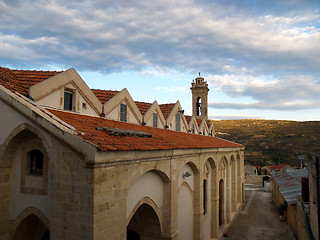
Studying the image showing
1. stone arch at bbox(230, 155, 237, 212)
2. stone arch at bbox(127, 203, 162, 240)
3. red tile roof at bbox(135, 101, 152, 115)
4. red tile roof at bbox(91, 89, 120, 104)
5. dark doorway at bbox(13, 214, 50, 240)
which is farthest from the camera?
stone arch at bbox(230, 155, 237, 212)

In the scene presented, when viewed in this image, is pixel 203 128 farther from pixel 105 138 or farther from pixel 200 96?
pixel 105 138

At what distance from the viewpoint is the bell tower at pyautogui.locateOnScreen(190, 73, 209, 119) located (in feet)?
102

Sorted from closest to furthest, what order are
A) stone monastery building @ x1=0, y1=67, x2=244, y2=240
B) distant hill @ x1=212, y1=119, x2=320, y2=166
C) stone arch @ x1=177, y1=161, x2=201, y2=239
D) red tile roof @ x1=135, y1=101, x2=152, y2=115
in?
1. stone monastery building @ x1=0, y1=67, x2=244, y2=240
2. stone arch @ x1=177, y1=161, x2=201, y2=239
3. red tile roof @ x1=135, y1=101, x2=152, y2=115
4. distant hill @ x1=212, y1=119, x2=320, y2=166

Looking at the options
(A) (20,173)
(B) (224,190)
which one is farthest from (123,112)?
(B) (224,190)

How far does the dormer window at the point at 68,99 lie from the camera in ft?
32.4

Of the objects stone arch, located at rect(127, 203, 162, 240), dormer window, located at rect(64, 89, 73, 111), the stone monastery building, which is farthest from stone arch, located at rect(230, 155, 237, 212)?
dormer window, located at rect(64, 89, 73, 111)

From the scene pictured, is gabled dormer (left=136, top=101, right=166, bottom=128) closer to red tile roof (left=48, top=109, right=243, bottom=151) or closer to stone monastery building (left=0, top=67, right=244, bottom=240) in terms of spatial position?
stone monastery building (left=0, top=67, right=244, bottom=240)

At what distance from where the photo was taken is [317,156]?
10.9 m

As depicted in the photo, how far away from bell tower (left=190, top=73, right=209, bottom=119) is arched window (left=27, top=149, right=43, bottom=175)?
25702 millimetres

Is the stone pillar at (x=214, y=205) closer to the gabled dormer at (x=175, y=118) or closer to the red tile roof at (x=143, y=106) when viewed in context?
the gabled dormer at (x=175, y=118)

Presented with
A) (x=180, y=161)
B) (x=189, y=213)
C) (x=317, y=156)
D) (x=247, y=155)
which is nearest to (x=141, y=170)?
(x=180, y=161)

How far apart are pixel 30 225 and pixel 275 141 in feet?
298

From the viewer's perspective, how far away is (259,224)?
2245cm

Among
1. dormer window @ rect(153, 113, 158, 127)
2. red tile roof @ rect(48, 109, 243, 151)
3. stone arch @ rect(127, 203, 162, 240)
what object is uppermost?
dormer window @ rect(153, 113, 158, 127)
